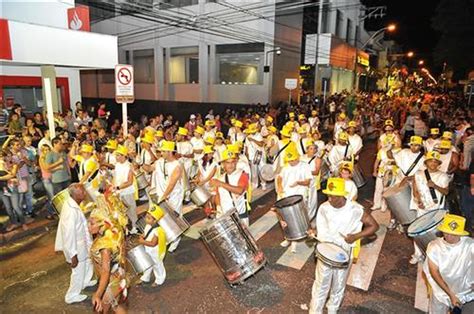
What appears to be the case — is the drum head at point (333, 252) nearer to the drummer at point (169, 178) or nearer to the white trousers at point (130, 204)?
the drummer at point (169, 178)

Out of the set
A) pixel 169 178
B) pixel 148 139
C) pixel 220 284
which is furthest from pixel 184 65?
pixel 220 284

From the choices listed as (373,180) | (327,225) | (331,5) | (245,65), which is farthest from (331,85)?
(327,225)

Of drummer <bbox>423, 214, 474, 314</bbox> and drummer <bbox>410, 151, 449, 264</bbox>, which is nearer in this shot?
drummer <bbox>423, 214, 474, 314</bbox>

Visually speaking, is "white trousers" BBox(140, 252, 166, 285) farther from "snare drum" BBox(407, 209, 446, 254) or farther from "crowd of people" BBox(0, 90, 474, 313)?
"snare drum" BBox(407, 209, 446, 254)

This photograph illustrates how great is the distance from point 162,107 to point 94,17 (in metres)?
11.3

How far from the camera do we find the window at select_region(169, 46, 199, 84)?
83.0 ft

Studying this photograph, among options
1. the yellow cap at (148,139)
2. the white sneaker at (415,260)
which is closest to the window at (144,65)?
the yellow cap at (148,139)

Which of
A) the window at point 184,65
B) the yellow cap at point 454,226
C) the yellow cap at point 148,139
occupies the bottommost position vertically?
the yellow cap at point 454,226

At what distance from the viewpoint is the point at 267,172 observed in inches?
374

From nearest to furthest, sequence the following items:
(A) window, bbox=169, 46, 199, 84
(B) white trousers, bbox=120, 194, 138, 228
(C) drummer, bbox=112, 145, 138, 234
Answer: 1. (C) drummer, bbox=112, 145, 138, 234
2. (B) white trousers, bbox=120, 194, 138, 228
3. (A) window, bbox=169, 46, 199, 84

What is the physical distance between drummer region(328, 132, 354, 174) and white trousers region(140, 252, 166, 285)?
5026 mm

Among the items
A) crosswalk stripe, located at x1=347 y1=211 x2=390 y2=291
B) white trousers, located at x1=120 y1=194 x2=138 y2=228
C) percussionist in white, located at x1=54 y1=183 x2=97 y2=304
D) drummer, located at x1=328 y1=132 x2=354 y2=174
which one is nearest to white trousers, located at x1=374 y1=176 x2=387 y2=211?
drummer, located at x1=328 y1=132 x2=354 y2=174

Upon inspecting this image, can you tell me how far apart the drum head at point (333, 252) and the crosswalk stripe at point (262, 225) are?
9.83 ft

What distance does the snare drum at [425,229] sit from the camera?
452cm
